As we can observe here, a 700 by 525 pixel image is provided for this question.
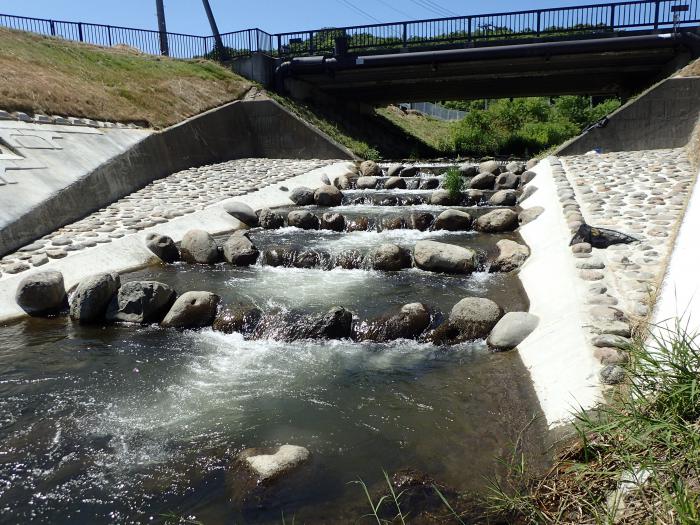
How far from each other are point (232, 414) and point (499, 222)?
287 inches

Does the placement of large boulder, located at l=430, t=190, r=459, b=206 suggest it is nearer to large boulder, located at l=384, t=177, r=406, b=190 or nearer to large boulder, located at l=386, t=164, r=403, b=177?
large boulder, located at l=384, t=177, r=406, b=190

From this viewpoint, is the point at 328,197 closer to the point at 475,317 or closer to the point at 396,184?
the point at 396,184

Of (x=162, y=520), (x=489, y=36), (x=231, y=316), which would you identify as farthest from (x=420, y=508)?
(x=489, y=36)

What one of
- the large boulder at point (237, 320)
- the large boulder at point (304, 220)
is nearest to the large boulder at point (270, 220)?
the large boulder at point (304, 220)

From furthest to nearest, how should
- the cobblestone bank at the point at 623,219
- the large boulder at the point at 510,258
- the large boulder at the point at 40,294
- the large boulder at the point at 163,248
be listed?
1. the large boulder at the point at 163,248
2. the large boulder at the point at 510,258
3. the large boulder at the point at 40,294
4. the cobblestone bank at the point at 623,219

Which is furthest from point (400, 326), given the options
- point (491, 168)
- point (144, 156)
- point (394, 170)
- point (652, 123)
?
point (652, 123)

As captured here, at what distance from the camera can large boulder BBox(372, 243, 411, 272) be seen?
29.3 ft

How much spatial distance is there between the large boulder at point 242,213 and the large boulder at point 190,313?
18.5ft

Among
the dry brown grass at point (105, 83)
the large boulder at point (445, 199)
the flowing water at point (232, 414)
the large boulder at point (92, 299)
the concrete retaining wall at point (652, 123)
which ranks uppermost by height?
the dry brown grass at point (105, 83)

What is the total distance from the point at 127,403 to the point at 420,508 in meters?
3.01

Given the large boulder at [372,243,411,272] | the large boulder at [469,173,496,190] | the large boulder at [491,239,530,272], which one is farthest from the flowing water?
the large boulder at [469,173,496,190]

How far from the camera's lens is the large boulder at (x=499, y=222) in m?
10.7

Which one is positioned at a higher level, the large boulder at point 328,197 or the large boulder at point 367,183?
the large boulder at point 367,183

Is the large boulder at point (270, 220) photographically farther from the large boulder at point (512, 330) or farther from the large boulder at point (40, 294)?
the large boulder at point (512, 330)
